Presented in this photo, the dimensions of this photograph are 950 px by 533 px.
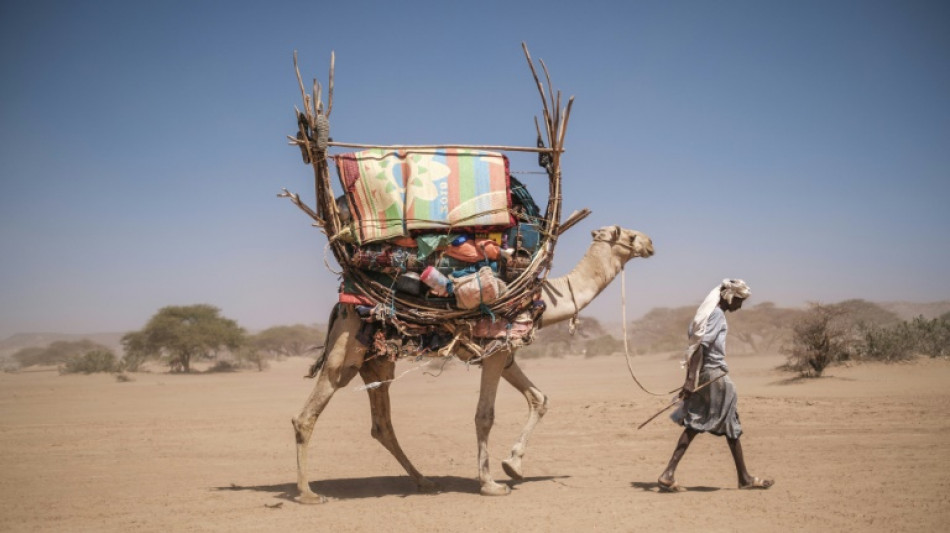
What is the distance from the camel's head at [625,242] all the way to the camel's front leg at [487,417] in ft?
5.49

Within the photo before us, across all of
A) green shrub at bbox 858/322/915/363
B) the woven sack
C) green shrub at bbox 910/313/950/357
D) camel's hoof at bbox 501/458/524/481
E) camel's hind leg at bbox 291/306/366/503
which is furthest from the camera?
green shrub at bbox 910/313/950/357

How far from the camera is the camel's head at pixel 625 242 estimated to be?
7.72 metres

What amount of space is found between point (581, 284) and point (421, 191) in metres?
1.99

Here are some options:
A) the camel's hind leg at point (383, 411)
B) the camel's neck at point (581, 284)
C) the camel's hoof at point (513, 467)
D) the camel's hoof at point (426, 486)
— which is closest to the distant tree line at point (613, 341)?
the camel's neck at point (581, 284)

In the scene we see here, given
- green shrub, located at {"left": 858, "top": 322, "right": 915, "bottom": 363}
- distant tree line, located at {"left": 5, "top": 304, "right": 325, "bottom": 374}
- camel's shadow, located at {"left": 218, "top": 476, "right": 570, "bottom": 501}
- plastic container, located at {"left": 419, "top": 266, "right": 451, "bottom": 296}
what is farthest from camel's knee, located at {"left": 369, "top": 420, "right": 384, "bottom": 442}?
distant tree line, located at {"left": 5, "top": 304, "right": 325, "bottom": 374}

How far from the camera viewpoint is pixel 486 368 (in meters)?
7.23

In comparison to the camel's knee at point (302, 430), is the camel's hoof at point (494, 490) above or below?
below

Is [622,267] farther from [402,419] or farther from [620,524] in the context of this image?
[402,419]

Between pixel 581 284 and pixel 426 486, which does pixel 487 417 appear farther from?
pixel 581 284

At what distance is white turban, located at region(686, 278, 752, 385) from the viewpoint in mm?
7004

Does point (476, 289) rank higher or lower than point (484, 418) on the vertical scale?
higher

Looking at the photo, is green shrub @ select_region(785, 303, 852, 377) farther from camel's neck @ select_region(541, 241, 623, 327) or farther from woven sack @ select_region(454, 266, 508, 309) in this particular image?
woven sack @ select_region(454, 266, 508, 309)

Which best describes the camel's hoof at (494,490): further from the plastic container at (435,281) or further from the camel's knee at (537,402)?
the plastic container at (435,281)

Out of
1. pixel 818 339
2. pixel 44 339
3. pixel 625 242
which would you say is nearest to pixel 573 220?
pixel 625 242
